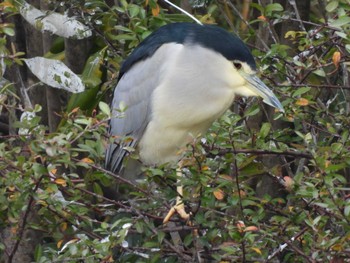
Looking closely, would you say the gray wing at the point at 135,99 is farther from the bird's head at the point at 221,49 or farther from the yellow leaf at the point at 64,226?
the yellow leaf at the point at 64,226

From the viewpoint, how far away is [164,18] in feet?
12.2

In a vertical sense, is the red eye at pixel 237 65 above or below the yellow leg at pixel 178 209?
above

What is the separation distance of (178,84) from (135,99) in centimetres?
27

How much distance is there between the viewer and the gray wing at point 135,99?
3623 millimetres

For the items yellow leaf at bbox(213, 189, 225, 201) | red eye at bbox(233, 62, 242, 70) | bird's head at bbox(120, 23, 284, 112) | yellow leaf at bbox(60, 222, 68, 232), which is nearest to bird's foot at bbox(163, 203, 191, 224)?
yellow leaf at bbox(213, 189, 225, 201)

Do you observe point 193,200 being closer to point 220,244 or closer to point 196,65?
point 220,244

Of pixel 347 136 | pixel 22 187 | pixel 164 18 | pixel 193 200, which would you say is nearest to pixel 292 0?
pixel 164 18

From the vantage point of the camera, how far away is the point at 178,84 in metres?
3.51

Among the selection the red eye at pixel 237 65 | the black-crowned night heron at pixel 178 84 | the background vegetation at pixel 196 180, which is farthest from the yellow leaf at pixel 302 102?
the red eye at pixel 237 65

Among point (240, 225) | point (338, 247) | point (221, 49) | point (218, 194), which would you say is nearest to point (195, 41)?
point (221, 49)

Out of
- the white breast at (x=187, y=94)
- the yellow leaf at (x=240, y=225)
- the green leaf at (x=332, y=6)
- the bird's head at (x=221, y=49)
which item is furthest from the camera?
the white breast at (x=187, y=94)

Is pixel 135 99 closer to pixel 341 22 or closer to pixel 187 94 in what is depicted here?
pixel 187 94

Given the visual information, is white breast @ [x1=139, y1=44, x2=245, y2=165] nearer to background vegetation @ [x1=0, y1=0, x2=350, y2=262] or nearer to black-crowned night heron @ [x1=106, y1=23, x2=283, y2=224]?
black-crowned night heron @ [x1=106, y1=23, x2=283, y2=224]

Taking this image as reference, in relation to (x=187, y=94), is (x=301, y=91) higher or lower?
higher
